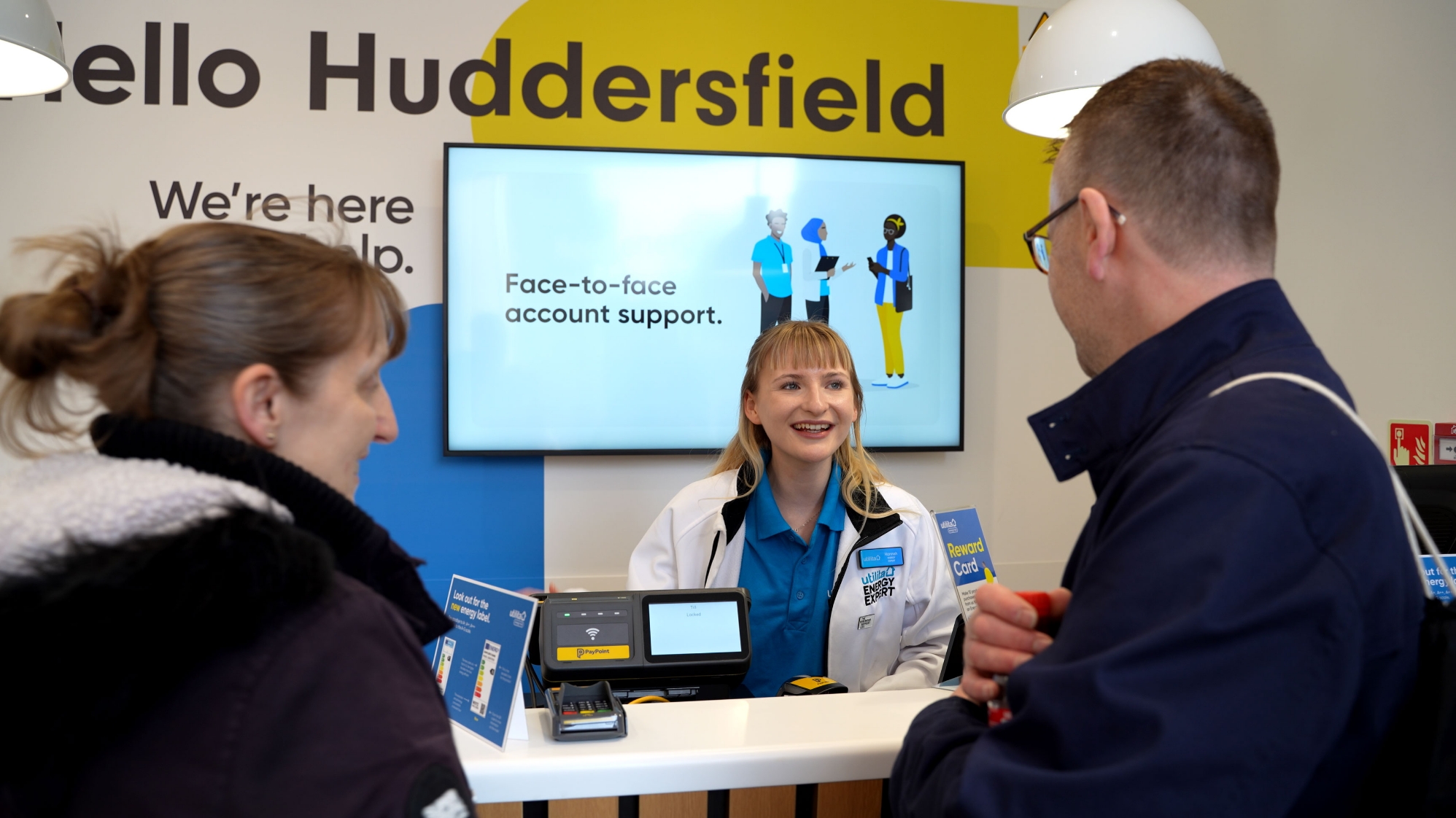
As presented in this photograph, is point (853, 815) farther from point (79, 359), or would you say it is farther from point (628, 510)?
point (628, 510)

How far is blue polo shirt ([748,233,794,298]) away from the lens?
3240mm

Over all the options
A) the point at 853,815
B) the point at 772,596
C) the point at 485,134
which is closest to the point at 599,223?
the point at 485,134

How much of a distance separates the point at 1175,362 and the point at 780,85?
8.11 feet

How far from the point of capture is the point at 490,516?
3.19 meters

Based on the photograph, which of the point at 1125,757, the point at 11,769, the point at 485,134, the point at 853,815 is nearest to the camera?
the point at 11,769

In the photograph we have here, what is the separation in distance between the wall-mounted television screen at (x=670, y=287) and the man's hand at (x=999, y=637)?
2115 mm

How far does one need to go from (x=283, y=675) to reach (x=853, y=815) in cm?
86

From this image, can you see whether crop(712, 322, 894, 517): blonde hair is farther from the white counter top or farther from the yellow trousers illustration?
the white counter top

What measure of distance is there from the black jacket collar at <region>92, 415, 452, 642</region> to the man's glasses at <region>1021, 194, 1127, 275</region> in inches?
31.0

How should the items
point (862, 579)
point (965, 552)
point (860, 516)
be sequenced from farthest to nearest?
point (860, 516)
point (862, 579)
point (965, 552)

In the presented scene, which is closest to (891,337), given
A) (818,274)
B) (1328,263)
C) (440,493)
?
(818,274)

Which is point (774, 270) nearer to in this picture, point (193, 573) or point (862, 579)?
point (862, 579)

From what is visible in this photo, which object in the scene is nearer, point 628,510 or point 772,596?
point 772,596

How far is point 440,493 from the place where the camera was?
Answer: 316 centimetres
